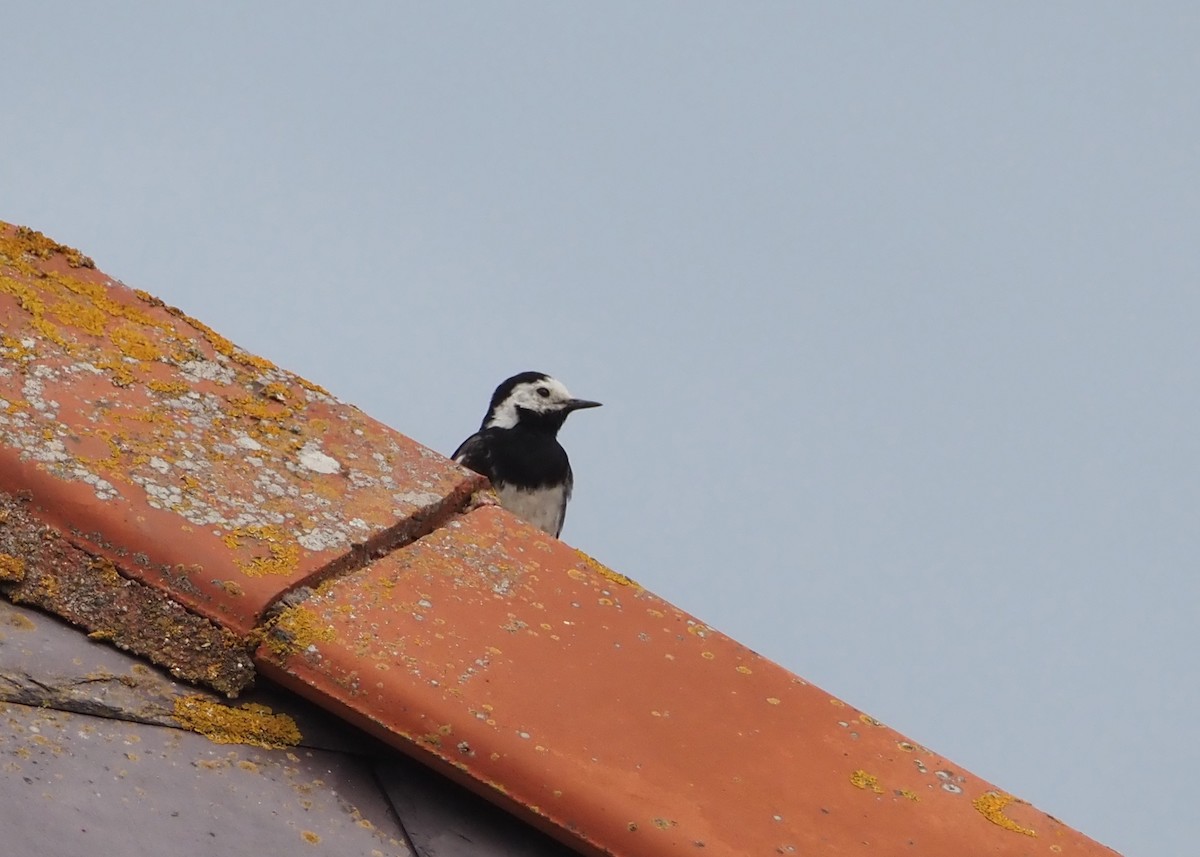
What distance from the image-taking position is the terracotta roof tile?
1.83 m

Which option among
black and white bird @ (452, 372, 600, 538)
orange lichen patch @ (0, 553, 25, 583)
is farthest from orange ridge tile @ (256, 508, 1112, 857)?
black and white bird @ (452, 372, 600, 538)

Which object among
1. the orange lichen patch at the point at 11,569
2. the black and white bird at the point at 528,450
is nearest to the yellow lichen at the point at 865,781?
the orange lichen patch at the point at 11,569

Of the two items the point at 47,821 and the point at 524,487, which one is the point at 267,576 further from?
the point at 524,487

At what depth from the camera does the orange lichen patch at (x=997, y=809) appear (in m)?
1.99

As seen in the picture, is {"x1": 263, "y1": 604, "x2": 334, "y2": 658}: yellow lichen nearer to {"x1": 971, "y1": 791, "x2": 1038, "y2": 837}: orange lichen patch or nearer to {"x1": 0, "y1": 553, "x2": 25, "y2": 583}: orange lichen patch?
{"x1": 0, "y1": 553, "x2": 25, "y2": 583}: orange lichen patch

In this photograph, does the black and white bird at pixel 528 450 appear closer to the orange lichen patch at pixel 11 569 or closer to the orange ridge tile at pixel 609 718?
the orange ridge tile at pixel 609 718

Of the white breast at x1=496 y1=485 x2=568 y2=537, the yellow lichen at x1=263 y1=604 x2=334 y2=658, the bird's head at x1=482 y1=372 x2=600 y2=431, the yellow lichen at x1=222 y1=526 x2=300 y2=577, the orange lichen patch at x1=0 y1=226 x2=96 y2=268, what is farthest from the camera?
the bird's head at x1=482 y1=372 x2=600 y2=431

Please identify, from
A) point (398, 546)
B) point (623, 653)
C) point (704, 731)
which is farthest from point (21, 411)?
point (704, 731)

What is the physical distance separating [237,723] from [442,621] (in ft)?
1.10

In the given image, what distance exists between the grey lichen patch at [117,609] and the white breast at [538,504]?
14.4ft

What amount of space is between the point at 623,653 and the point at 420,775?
14.8 inches

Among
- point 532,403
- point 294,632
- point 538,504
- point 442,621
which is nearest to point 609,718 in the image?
point 442,621

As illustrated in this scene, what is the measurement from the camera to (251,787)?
1650 millimetres

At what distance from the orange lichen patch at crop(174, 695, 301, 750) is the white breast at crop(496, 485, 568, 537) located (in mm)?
4463
